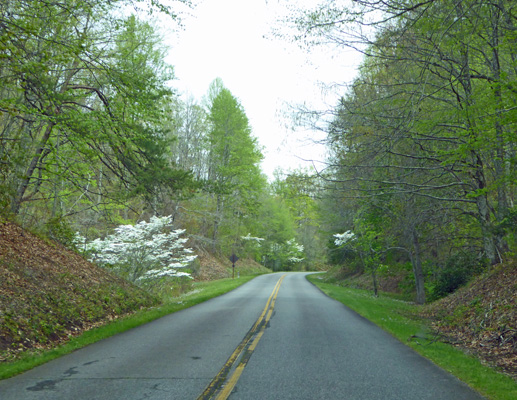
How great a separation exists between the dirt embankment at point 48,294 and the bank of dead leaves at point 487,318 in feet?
27.6

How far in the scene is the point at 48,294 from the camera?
1037 cm

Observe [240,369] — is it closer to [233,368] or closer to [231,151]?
[233,368]

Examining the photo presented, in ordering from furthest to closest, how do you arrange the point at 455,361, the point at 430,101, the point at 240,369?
the point at 430,101 < the point at 455,361 < the point at 240,369

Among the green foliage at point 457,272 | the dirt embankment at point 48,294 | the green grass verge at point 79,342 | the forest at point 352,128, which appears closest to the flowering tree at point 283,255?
the forest at point 352,128

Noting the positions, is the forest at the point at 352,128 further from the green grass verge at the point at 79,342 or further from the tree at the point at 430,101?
the green grass verge at the point at 79,342

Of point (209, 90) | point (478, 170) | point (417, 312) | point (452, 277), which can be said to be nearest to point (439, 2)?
point (478, 170)

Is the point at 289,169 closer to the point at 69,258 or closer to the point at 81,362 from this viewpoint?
the point at 81,362

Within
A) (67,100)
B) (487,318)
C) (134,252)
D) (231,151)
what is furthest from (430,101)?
(231,151)

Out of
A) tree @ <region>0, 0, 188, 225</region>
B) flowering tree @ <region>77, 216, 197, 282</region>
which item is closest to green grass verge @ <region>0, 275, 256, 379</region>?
tree @ <region>0, 0, 188, 225</region>

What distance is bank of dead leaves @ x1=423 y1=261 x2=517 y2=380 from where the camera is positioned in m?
7.99

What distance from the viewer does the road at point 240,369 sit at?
5.20 m

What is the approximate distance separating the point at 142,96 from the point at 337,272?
110 ft

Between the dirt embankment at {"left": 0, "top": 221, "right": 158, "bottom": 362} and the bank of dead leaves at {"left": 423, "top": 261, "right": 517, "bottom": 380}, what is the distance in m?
8.42

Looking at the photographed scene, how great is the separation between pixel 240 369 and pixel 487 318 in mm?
6626
